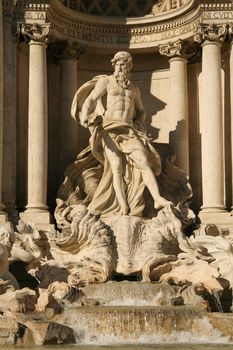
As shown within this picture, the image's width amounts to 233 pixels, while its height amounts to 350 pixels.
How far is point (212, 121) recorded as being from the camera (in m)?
23.6

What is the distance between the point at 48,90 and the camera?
25.4m

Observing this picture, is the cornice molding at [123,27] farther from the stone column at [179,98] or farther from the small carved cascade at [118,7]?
the small carved cascade at [118,7]

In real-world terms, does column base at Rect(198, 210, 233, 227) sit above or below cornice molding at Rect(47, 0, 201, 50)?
below

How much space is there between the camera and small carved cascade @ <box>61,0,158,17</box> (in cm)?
2614

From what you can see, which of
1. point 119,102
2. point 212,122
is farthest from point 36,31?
point 212,122

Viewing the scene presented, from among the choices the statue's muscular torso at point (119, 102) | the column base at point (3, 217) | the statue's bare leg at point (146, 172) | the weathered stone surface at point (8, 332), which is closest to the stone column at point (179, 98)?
the statue's muscular torso at point (119, 102)

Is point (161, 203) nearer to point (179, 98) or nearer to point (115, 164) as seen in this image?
point (115, 164)

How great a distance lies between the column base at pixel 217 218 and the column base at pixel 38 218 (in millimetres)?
4032

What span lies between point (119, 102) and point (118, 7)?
4333 mm

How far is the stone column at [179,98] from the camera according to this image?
80.5 ft

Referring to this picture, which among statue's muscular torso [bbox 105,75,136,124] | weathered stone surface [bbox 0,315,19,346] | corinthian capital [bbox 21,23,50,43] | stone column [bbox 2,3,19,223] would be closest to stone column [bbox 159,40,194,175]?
statue's muscular torso [bbox 105,75,136,124]

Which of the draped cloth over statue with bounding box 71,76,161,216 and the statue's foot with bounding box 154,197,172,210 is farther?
the draped cloth over statue with bounding box 71,76,161,216

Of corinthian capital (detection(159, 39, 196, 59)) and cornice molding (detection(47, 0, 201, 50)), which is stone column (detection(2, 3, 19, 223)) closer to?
cornice molding (detection(47, 0, 201, 50))

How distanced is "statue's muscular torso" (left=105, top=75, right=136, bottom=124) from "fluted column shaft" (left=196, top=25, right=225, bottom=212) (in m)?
2.06
